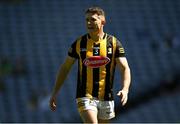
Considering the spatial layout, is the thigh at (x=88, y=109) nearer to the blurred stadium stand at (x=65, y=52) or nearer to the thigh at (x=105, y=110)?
the thigh at (x=105, y=110)

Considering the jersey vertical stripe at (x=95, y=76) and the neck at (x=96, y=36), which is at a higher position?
the neck at (x=96, y=36)

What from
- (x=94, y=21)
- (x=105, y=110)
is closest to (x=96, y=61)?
(x=94, y=21)

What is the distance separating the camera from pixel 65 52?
13.1 meters

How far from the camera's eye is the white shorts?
5266 mm

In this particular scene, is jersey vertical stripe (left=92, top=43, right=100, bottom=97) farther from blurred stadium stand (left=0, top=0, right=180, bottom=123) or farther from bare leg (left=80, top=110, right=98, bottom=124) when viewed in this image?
blurred stadium stand (left=0, top=0, right=180, bottom=123)

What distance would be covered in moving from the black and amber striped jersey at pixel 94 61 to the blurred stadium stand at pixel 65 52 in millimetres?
6501

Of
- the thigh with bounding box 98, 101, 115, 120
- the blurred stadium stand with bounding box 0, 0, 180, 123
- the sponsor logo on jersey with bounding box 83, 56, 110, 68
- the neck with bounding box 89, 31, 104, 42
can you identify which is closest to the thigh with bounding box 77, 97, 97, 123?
the thigh with bounding box 98, 101, 115, 120

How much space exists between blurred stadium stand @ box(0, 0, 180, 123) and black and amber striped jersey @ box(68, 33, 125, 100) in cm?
650

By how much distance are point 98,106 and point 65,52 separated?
781 cm

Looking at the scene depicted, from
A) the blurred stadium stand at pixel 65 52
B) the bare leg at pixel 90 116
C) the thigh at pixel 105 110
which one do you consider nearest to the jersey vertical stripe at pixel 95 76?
the thigh at pixel 105 110

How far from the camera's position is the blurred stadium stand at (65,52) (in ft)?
39.6

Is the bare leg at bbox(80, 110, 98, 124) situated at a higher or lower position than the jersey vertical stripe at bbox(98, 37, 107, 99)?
lower

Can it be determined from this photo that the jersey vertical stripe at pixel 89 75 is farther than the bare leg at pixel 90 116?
Yes

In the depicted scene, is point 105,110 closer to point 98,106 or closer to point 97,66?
point 98,106
